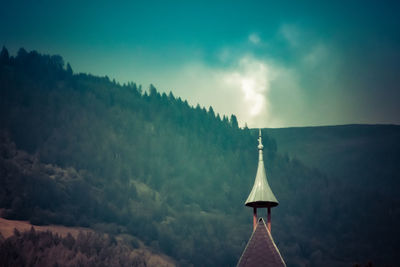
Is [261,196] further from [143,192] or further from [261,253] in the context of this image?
[143,192]

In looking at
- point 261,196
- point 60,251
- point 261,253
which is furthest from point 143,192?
point 261,253

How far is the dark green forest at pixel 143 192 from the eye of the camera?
141375 millimetres

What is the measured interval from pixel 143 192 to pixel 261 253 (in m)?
122

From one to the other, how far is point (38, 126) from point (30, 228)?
5516cm

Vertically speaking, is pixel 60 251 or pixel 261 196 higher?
pixel 261 196

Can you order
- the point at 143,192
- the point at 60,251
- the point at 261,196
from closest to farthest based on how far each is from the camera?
the point at 261,196
the point at 60,251
the point at 143,192

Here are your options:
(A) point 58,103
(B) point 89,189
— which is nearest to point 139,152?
(A) point 58,103

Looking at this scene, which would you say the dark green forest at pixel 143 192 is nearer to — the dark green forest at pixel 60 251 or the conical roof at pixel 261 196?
the dark green forest at pixel 60 251

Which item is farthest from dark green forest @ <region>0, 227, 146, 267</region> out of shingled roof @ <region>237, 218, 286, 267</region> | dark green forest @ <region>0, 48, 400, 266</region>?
shingled roof @ <region>237, 218, 286, 267</region>

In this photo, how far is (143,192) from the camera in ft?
552

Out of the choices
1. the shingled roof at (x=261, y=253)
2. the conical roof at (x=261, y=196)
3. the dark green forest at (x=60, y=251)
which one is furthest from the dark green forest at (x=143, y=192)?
the shingled roof at (x=261, y=253)

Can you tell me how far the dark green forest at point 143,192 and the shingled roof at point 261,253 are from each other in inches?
3404

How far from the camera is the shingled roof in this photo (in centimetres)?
4719

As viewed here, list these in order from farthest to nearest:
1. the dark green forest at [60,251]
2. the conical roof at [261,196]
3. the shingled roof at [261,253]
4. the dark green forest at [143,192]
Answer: the dark green forest at [143,192] → the dark green forest at [60,251] → the conical roof at [261,196] → the shingled roof at [261,253]
